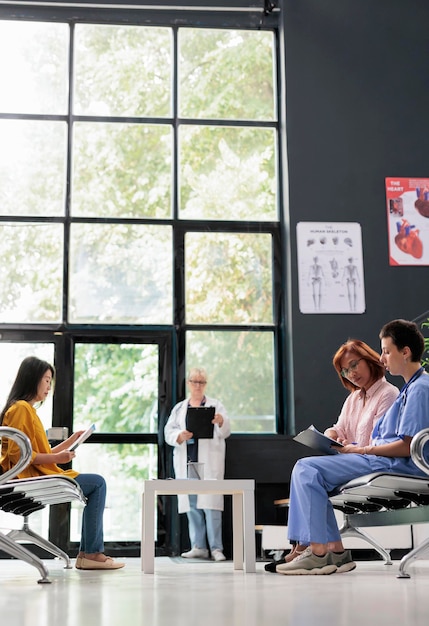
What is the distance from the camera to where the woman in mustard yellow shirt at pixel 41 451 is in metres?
3.78

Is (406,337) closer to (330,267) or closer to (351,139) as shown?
(330,267)

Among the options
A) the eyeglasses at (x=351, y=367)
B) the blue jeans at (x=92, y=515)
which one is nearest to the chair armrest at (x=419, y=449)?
the eyeglasses at (x=351, y=367)

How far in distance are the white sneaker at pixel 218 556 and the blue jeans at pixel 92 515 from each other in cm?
144

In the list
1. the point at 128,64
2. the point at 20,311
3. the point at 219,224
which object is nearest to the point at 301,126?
the point at 219,224

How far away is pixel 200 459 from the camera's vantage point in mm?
6043

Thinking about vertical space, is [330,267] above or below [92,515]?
above

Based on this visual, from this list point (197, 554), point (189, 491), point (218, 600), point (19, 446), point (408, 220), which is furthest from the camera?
point (408, 220)

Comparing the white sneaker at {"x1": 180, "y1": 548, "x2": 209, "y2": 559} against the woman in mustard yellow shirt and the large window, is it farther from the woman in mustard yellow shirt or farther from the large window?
the woman in mustard yellow shirt

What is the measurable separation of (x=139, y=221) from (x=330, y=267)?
5.17ft

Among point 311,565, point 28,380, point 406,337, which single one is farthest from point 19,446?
point 406,337

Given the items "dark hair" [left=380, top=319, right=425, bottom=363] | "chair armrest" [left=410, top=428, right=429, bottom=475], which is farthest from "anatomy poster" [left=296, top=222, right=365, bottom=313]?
"chair armrest" [left=410, top=428, right=429, bottom=475]

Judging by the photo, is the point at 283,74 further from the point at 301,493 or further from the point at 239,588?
the point at 239,588

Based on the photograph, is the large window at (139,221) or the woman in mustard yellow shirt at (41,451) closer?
the woman in mustard yellow shirt at (41,451)

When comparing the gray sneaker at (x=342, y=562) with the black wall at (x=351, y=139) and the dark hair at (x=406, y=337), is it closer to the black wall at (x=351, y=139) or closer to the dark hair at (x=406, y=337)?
the dark hair at (x=406, y=337)
